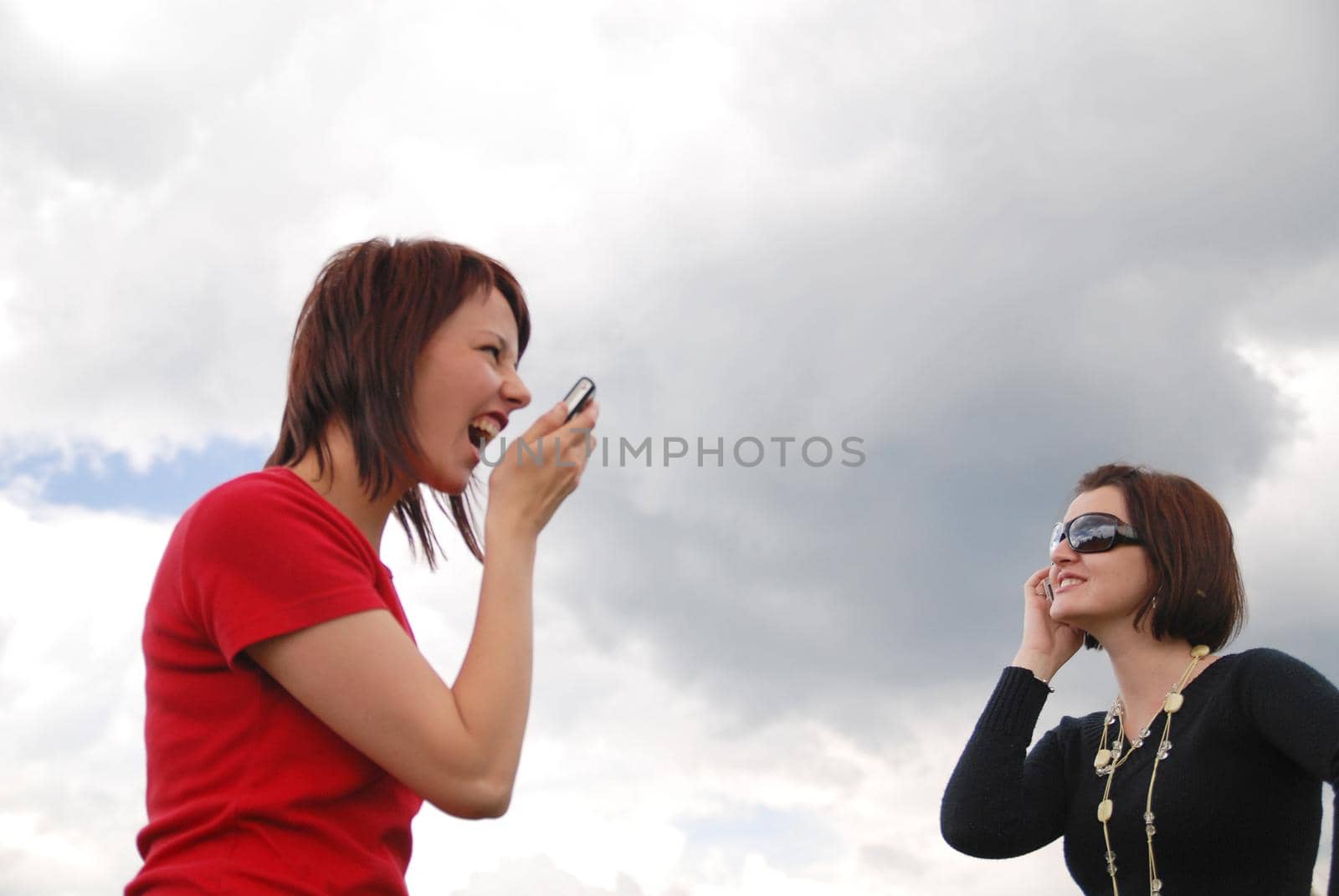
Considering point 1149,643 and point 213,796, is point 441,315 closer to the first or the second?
point 213,796

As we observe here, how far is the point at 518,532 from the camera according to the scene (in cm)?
333

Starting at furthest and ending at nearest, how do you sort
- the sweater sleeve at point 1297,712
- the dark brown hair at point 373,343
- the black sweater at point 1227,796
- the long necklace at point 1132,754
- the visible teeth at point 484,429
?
the long necklace at point 1132,754
the black sweater at point 1227,796
the sweater sleeve at point 1297,712
the visible teeth at point 484,429
the dark brown hair at point 373,343

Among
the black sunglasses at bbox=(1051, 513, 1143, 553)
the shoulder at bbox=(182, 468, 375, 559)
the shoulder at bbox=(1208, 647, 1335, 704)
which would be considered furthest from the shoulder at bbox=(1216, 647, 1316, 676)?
the shoulder at bbox=(182, 468, 375, 559)

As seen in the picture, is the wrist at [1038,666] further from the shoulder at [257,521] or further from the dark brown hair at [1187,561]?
the shoulder at [257,521]

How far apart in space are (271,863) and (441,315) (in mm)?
1607

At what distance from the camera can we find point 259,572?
9.64 ft

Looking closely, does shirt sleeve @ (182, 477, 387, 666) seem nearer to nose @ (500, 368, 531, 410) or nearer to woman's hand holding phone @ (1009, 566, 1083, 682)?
nose @ (500, 368, 531, 410)

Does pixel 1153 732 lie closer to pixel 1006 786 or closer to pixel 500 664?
pixel 1006 786

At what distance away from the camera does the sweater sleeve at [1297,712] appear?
5.18 m

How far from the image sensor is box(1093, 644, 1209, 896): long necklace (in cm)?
570

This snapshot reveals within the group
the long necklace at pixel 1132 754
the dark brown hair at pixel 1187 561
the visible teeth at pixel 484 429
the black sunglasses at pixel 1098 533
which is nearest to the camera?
the visible teeth at pixel 484 429

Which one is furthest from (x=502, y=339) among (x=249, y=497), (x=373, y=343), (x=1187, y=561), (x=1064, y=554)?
(x=1187, y=561)

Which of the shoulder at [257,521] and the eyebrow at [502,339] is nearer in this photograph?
the shoulder at [257,521]

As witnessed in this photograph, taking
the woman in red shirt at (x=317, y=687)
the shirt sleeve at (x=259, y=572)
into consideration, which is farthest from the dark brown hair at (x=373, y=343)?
the shirt sleeve at (x=259, y=572)
